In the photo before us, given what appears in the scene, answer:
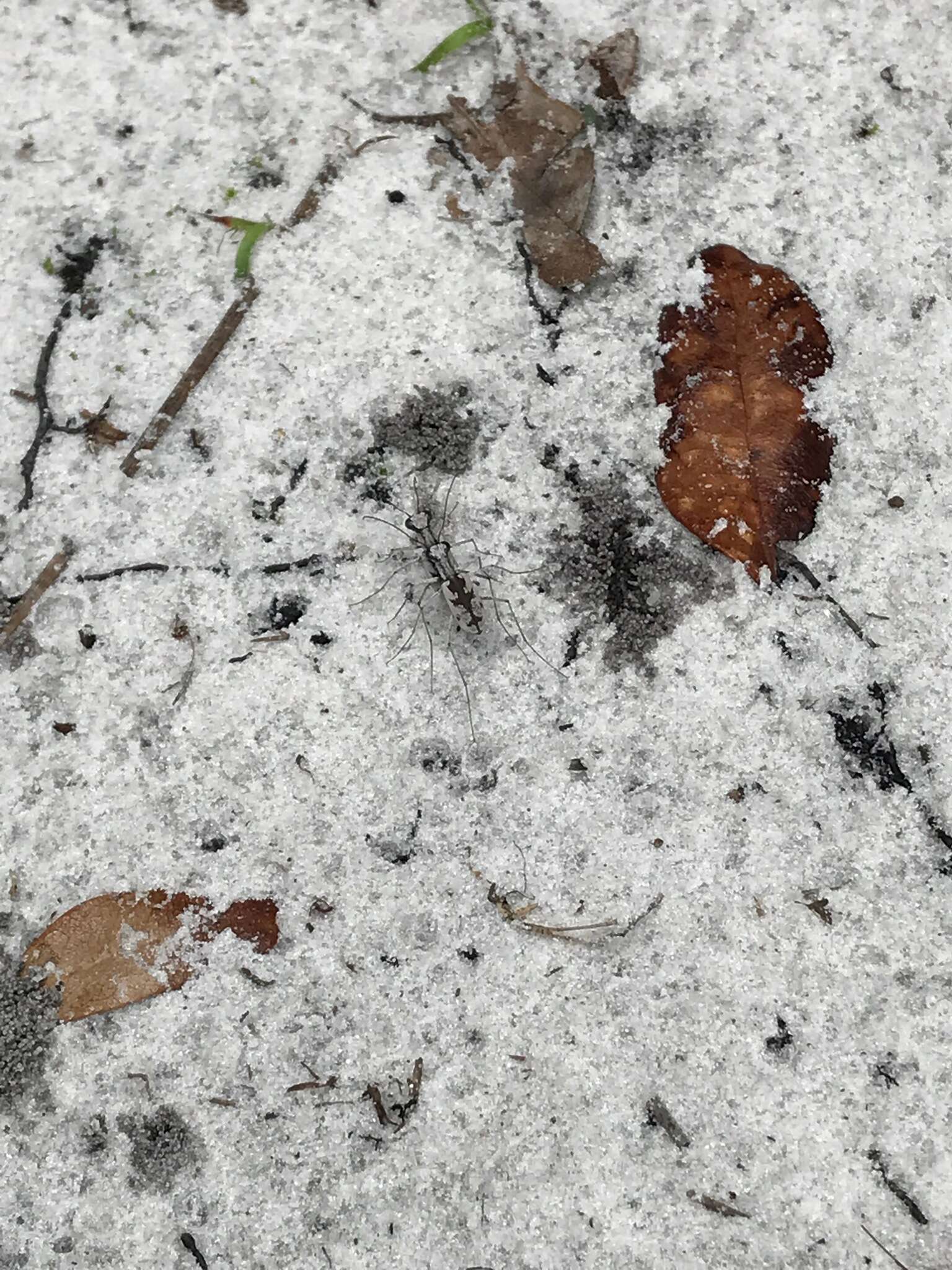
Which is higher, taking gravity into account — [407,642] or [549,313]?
[549,313]

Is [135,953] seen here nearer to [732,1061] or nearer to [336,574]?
[336,574]

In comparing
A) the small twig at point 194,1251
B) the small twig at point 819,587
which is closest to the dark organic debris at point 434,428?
the small twig at point 819,587

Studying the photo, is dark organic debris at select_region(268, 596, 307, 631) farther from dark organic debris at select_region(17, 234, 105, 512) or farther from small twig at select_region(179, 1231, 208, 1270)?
small twig at select_region(179, 1231, 208, 1270)

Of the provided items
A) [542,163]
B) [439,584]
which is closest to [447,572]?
[439,584]

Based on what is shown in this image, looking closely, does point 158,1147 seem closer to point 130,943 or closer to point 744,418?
point 130,943

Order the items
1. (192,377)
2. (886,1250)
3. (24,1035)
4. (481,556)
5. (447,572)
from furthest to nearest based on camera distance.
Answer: (192,377)
(481,556)
(447,572)
(24,1035)
(886,1250)

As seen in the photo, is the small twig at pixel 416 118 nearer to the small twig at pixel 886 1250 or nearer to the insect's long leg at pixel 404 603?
the insect's long leg at pixel 404 603
